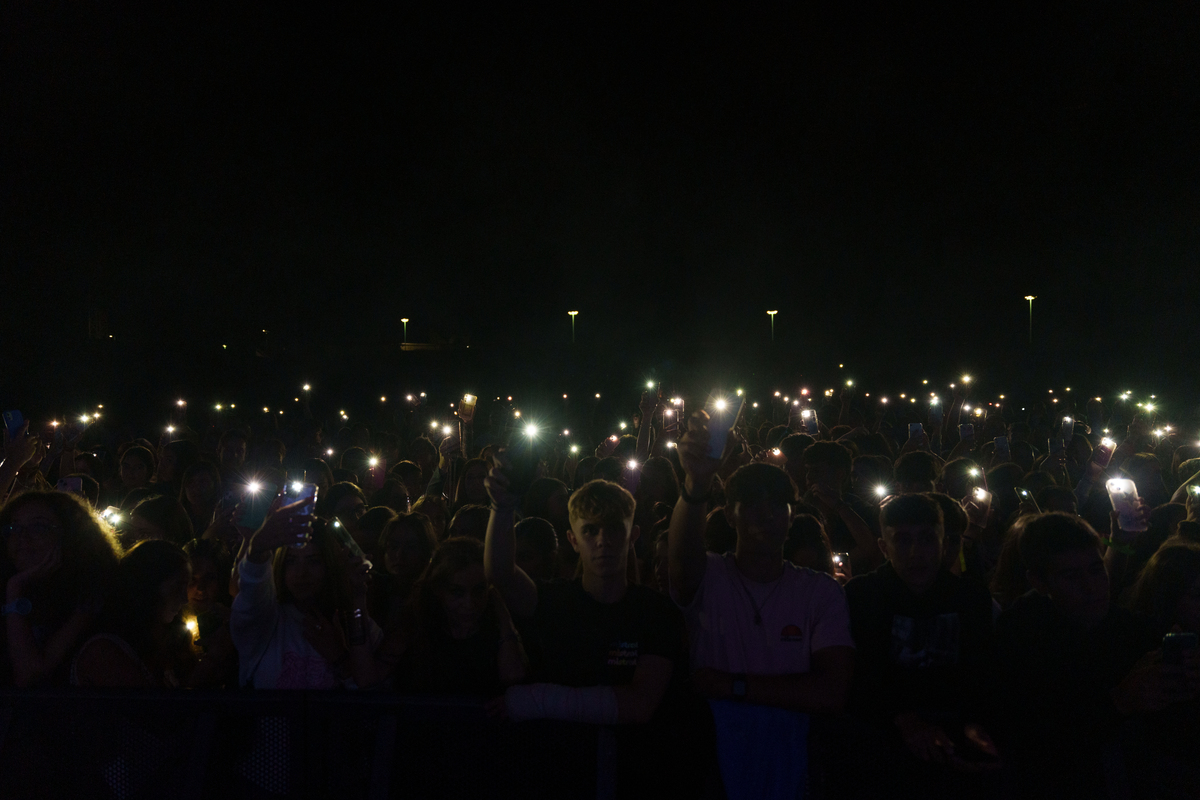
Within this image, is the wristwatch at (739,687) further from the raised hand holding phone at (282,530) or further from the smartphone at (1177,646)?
the raised hand holding phone at (282,530)

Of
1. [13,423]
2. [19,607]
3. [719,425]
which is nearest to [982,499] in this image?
[719,425]

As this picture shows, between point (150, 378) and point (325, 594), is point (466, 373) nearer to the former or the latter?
point (150, 378)

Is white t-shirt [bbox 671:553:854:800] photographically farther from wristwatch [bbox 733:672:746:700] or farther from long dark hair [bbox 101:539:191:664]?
long dark hair [bbox 101:539:191:664]

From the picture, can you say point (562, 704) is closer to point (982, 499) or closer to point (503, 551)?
point (503, 551)

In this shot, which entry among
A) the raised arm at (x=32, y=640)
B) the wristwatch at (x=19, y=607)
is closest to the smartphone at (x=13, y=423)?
the raised arm at (x=32, y=640)

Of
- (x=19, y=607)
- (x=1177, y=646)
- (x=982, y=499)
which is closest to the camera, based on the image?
(x=1177, y=646)

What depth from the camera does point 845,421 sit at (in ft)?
45.8

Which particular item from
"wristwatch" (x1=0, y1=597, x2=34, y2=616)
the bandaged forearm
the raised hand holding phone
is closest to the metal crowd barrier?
the bandaged forearm

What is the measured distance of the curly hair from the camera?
132 inches

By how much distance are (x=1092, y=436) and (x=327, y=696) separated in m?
13.4

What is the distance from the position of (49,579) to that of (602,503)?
9.21ft

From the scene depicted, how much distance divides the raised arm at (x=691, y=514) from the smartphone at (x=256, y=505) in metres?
2.06

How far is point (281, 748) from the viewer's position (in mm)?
2969

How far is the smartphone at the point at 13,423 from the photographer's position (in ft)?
15.1
